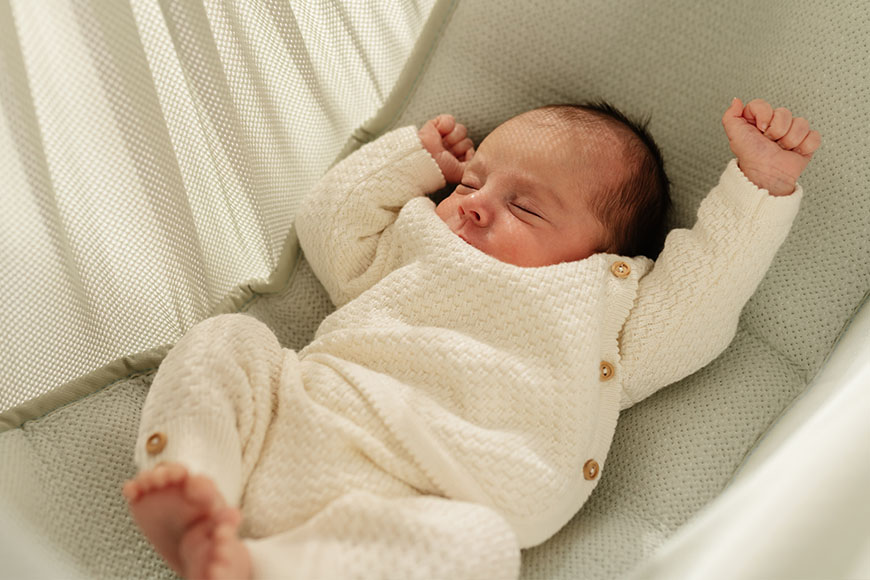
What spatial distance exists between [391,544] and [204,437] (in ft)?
0.77

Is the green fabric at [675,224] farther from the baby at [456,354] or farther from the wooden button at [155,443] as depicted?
the wooden button at [155,443]

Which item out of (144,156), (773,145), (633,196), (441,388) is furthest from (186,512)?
(773,145)

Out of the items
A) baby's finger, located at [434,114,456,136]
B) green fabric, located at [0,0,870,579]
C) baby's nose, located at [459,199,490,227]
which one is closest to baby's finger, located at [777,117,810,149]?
green fabric, located at [0,0,870,579]

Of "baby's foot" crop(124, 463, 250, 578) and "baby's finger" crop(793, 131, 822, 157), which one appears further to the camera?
"baby's finger" crop(793, 131, 822, 157)

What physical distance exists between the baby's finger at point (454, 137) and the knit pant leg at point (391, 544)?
65cm

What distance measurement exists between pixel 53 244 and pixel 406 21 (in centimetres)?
71

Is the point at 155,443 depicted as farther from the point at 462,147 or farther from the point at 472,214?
the point at 462,147

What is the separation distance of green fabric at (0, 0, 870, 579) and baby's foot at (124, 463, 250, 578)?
212 mm

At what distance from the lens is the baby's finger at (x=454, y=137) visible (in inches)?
49.3

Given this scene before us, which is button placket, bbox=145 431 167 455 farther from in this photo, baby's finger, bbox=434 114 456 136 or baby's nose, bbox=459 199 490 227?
baby's finger, bbox=434 114 456 136

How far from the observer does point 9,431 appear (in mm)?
951

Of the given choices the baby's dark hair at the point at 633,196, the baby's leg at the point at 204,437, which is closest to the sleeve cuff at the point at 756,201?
the baby's dark hair at the point at 633,196

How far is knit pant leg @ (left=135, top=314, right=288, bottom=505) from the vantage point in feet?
2.62

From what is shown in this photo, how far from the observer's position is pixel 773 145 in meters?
0.99
